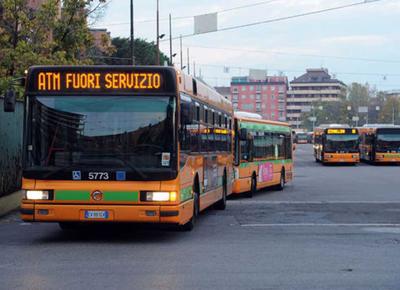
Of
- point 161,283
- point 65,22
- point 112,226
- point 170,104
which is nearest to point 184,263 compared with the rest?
point 161,283

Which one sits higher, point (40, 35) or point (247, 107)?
point (247, 107)

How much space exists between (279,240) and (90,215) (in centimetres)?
333

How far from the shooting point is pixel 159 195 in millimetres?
12242

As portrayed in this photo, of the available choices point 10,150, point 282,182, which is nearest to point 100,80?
point 10,150

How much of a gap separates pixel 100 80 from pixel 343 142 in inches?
1608

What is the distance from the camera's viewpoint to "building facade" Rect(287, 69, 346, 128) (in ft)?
632

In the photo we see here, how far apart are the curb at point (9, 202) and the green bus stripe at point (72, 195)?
6.07 metres

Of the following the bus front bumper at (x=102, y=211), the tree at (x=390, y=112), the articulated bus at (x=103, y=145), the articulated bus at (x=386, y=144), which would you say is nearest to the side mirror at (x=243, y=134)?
the articulated bus at (x=103, y=145)

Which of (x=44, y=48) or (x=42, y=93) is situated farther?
(x=44, y=48)

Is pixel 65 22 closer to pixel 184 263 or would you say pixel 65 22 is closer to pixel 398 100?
pixel 184 263

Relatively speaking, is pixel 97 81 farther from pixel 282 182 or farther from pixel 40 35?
pixel 282 182

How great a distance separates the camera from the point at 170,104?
40.8 feet

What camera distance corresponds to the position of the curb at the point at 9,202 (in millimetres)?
17984

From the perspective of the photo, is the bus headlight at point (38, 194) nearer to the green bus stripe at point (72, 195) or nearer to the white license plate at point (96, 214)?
the green bus stripe at point (72, 195)
